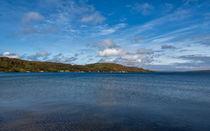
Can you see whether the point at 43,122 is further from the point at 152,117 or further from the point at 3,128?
the point at 152,117

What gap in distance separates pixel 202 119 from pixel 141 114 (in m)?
7.75

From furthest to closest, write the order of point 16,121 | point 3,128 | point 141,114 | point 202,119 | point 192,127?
point 141,114 → point 202,119 → point 16,121 → point 192,127 → point 3,128

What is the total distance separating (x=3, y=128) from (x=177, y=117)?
21032 millimetres

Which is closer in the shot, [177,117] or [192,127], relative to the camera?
[192,127]

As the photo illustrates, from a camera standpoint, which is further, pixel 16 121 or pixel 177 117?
pixel 177 117

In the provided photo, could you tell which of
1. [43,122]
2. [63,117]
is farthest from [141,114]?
[43,122]

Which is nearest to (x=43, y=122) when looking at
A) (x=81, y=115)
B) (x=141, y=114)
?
(x=81, y=115)

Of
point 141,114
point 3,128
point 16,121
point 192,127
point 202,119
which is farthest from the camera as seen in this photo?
point 141,114

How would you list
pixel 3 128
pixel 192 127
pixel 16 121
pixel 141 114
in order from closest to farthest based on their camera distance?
1. pixel 3 128
2. pixel 192 127
3. pixel 16 121
4. pixel 141 114

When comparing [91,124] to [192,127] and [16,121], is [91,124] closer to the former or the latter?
[16,121]

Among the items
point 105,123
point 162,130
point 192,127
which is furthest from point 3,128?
point 192,127

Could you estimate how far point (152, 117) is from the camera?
2014 centimetres

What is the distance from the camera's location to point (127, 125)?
16797mm

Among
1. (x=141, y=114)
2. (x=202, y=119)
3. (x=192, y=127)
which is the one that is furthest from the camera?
(x=141, y=114)
